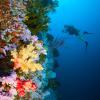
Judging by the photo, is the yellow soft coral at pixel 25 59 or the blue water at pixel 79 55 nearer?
the yellow soft coral at pixel 25 59

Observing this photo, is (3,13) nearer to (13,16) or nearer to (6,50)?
(13,16)

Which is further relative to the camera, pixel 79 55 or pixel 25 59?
pixel 79 55

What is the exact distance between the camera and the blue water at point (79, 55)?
17.9 metres

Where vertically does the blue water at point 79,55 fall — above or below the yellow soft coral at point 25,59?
above

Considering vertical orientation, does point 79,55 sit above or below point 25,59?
above

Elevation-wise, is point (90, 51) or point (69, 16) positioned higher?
point (69, 16)

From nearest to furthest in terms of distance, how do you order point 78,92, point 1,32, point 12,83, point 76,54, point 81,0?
point 12,83
point 1,32
point 78,92
point 76,54
point 81,0

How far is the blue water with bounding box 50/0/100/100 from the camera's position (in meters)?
17.9

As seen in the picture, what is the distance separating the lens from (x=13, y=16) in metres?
4.52

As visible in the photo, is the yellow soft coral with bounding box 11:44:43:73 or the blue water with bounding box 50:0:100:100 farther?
the blue water with bounding box 50:0:100:100

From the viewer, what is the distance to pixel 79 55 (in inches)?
778

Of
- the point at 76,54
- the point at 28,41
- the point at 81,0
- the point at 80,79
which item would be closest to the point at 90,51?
the point at 76,54

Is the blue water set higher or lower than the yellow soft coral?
higher

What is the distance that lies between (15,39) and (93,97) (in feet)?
46.8
